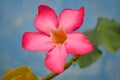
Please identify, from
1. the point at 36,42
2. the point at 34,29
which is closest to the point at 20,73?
the point at 36,42

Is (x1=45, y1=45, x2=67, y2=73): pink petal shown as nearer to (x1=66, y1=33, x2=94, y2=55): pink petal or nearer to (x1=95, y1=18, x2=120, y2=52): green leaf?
(x1=66, y1=33, x2=94, y2=55): pink petal

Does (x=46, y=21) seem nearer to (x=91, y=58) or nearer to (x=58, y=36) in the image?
(x=58, y=36)

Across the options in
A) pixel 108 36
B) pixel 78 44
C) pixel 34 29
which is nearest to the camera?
pixel 78 44

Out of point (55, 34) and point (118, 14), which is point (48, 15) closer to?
point (55, 34)

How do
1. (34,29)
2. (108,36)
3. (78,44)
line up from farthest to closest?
1. (34,29)
2. (108,36)
3. (78,44)

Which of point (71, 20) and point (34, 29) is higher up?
point (34, 29)

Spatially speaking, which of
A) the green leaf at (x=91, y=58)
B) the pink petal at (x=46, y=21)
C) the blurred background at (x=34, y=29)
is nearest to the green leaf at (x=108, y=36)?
the green leaf at (x=91, y=58)
